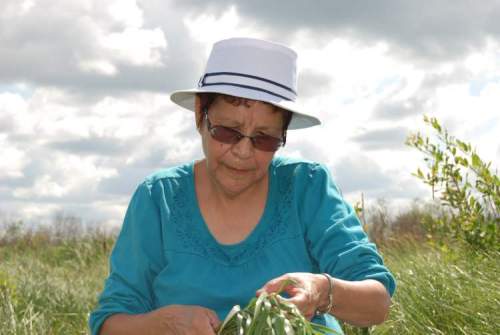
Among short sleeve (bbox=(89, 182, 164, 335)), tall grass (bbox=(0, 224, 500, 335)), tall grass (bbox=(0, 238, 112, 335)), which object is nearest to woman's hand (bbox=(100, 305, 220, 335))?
short sleeve (bbox=(89, 182, 164, 335))

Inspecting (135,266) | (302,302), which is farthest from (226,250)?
(302,302)

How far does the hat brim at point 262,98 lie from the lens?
105 inches

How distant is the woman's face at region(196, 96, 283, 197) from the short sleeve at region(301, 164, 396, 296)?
23cm

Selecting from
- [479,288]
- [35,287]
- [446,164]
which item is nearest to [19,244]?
[35,287]

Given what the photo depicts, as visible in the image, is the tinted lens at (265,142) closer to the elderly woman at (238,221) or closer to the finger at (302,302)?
the elderly woman at (238,221)

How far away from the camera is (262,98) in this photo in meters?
2.67

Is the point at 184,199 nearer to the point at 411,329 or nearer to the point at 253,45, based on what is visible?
the point at 253,45

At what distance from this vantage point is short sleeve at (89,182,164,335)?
2.83 metres

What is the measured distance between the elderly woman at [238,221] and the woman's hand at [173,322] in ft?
0.04

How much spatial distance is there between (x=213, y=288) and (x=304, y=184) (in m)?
0.54

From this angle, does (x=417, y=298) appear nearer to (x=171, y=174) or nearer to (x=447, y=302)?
(x=447, y=302)

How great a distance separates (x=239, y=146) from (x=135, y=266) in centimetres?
63

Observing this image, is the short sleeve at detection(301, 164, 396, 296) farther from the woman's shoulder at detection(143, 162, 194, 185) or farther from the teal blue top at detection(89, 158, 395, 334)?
the woman's shoulder at detection(143, 162, 194, 185)

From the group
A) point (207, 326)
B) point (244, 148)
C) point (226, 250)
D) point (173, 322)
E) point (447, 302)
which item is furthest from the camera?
point (447, 302)
